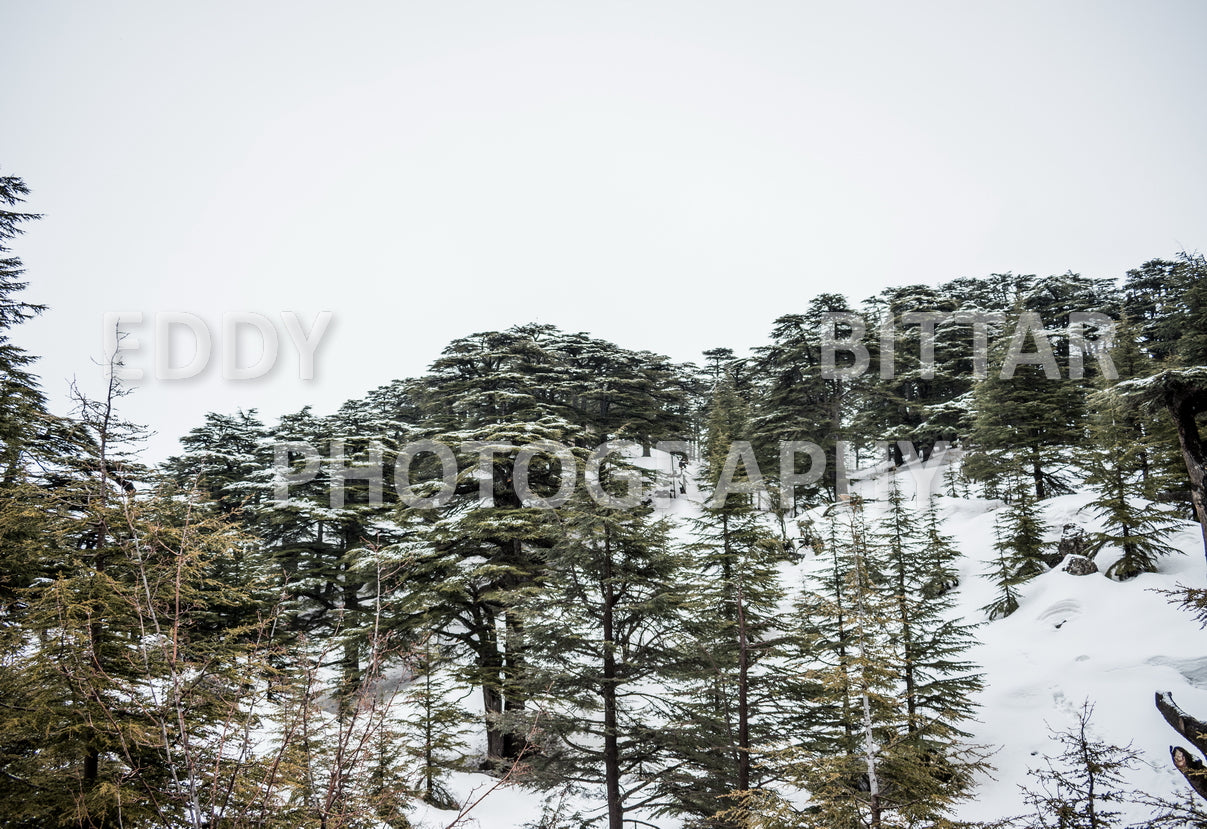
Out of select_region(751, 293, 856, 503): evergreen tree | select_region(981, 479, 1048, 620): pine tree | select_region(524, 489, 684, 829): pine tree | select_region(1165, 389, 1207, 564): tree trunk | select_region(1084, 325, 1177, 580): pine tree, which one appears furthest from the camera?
select_region(751, 293, 856, 503): evergreen tree

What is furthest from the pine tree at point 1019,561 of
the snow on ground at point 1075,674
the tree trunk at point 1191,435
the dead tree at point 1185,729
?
the dead tree at point 1185,729

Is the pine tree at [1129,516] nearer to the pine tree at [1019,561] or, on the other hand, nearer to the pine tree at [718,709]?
the pine tree at [1019,561]

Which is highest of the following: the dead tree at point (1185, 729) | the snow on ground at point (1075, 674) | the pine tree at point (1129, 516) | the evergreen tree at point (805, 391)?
the evergreen tree at point (805, 391)

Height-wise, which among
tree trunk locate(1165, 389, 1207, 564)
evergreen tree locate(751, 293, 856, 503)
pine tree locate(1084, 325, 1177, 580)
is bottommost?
pine tree locate(1084, 325, 1177, 580)

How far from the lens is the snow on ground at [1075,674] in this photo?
34.7 feet

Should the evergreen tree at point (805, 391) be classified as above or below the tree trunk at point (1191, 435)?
above

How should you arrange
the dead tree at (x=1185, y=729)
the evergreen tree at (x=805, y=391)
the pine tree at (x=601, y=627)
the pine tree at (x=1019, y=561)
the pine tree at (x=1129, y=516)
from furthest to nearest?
the evergreen tree at (x=805, y=391), the pine tree at (x=1019, y=561), the pine tree at (x=1129, y=516), the pine tree at (x=601, y=627), the dead tree at (x=1185, y=729)

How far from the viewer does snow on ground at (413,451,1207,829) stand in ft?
34.7

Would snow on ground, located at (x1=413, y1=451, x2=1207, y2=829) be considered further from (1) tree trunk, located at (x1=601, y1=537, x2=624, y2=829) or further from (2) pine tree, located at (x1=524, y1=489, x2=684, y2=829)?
(1) tree trunk, located at (x1=601, y1=537, x2=624, y2=829)

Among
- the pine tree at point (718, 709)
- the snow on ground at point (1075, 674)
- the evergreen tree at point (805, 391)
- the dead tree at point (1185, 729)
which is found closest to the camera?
the dead tree at point (1185, 729)

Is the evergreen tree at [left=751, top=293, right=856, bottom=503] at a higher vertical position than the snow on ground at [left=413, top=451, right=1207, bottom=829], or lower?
higher

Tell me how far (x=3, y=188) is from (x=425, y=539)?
11.5m

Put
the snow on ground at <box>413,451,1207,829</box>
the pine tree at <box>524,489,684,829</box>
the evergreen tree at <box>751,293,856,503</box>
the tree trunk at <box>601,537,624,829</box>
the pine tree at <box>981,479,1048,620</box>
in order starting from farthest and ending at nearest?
the evergreen tree at <box>751,293,856,503</box> → the pine tree at <box>981,479,1048,620</box> → the snow on ground at <box>413,451,1207,829</box> → the pine tree at <box>524,489,684,829</box> → the tree trunk at <box>601,537,624,829</box>

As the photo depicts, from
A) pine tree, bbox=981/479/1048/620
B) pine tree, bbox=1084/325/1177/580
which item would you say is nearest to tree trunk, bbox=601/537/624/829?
pine tree, bbox=981/479/1048/620
